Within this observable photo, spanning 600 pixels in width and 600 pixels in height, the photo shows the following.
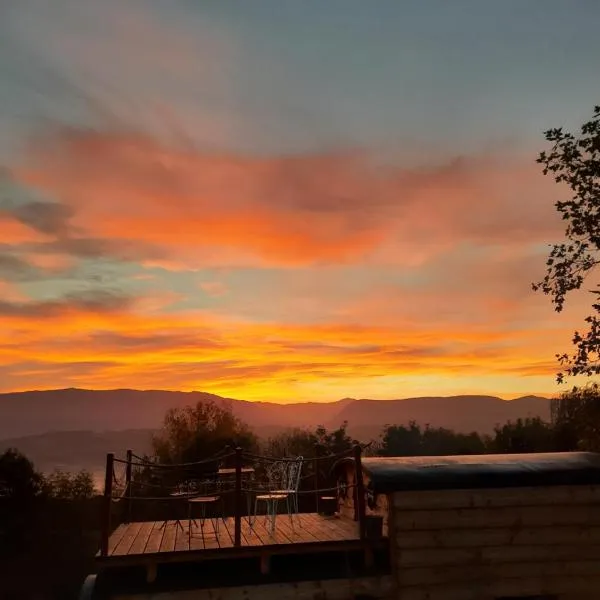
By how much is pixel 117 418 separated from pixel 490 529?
188 metres

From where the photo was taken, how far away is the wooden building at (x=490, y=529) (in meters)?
11.4

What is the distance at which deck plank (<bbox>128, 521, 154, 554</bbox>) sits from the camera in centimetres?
1096

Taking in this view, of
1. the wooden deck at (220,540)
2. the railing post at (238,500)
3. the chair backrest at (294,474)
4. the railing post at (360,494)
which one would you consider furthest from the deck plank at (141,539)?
the railing post at (360,494)

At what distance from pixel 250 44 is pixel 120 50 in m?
3.20

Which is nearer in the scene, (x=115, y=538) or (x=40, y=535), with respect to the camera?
(x=115, y=538)

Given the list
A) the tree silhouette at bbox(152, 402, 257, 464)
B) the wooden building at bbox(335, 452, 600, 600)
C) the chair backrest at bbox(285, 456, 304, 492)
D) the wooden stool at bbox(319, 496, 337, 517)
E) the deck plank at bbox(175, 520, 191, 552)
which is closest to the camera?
the deck plank at bbox(175, 520, 191, 552)

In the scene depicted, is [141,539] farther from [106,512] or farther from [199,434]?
[199,434]

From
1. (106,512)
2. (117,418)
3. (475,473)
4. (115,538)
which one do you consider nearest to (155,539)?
(115,538)

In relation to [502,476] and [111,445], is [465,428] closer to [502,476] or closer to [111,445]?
[111,445]

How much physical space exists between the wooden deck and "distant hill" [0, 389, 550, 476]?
4801 inches

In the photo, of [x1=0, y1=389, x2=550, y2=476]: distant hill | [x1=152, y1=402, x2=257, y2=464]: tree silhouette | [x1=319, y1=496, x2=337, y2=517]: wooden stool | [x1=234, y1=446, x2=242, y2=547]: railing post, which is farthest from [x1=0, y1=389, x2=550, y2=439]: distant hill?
[x1=234, y1=446, x2=242, y2=547]: railing post

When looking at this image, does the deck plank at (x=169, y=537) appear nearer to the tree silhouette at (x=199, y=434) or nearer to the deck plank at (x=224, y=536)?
the deck plank at (x=224, y=536)

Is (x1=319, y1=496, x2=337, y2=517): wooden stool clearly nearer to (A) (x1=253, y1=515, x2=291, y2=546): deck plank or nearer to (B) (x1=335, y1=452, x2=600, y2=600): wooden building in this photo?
(A) (x1=253, y1=515, x2=291, y2=546): deck plank

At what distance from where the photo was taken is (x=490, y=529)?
11.7 m
